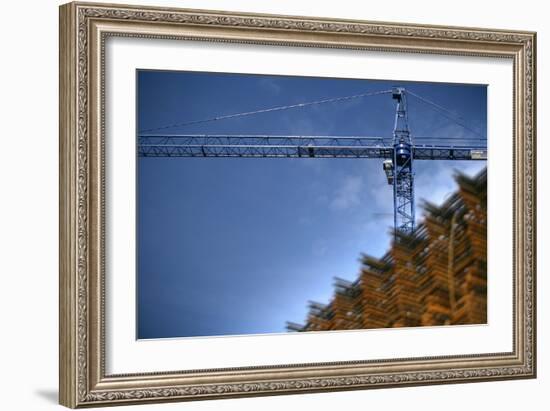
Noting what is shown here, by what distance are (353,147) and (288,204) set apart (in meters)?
0.45

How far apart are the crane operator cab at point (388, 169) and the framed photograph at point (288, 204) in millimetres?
12

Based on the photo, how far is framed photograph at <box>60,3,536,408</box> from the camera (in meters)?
5.39

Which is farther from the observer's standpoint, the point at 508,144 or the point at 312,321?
the point at 508,144

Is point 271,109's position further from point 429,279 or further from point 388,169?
point 429,279

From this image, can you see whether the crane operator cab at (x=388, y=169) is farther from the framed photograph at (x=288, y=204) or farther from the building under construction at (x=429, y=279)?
the building under construction at (x=429, y=279)

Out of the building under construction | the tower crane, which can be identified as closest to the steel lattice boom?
the tower crane

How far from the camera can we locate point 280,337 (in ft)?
18.9

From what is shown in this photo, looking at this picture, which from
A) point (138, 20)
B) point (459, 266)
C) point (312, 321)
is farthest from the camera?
point (459, 266)

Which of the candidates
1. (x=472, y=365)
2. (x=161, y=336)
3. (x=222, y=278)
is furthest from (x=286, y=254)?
(x=472, y=365)

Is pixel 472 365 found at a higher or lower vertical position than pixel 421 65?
lower

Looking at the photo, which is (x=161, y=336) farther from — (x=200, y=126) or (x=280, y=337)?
(x=200, y=126)

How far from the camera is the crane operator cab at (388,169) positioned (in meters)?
5.96

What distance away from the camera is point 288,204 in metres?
5.79

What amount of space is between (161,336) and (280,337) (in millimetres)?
601
